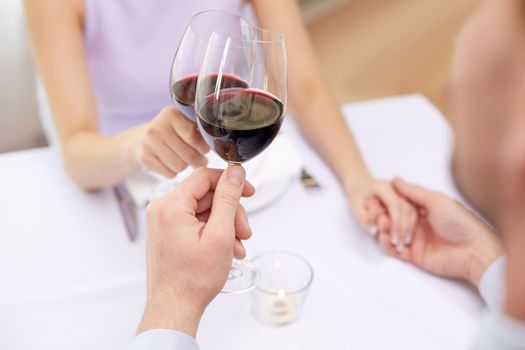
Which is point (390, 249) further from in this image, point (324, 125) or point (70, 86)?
point (70, 86)

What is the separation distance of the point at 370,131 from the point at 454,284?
472 mm

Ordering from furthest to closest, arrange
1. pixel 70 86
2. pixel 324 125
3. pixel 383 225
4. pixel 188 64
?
1. pixel 324 125
2. pixel 70 86
3. pixel 383 225
4. pixel 188 64

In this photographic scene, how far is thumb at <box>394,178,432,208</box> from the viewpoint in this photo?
1.04 meters

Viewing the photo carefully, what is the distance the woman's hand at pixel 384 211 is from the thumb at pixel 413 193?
0.03 feet

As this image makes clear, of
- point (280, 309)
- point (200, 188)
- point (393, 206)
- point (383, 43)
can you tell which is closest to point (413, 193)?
point (393, 206)

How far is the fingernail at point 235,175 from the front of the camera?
28.4 inches

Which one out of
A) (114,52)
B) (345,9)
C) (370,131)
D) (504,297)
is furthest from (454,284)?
(345,9)

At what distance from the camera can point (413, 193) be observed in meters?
1.05

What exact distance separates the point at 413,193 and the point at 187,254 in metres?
0.53

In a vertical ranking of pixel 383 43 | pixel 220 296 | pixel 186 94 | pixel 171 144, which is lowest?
pixel 383 43

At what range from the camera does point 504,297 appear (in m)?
0.36

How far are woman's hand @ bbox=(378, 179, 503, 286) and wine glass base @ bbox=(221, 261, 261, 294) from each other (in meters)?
0.26

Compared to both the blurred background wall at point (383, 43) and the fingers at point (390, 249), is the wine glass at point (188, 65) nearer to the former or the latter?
the fingers at point (390, 249)

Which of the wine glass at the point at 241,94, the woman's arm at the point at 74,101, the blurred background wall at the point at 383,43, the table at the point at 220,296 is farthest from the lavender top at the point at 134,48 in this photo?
the blurred background wall at the point at 383,43
